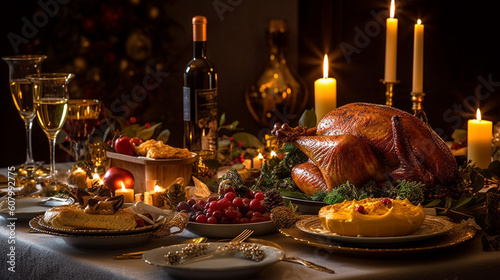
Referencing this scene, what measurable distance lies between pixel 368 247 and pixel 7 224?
81 cm

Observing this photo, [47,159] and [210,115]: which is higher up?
[210,115]

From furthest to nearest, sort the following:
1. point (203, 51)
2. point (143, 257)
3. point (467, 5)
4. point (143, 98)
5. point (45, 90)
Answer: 1. point (143, 98)
2. point (467, 5)
3. point (203, 51)
4. point (45, 90)
5. point (143, 257)

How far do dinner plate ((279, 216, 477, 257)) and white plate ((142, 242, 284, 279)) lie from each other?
4.5 inches

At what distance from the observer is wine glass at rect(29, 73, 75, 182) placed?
1849 millimetres

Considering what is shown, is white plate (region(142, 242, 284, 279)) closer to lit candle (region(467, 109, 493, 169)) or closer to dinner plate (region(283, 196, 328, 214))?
dinner plate (region(283, 196, 328, 214))

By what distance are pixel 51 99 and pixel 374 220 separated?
3.17 feet

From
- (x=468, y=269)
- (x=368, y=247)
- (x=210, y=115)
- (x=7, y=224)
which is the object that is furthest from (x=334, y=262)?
(x=210, y=115)

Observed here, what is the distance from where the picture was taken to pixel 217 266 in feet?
3.92

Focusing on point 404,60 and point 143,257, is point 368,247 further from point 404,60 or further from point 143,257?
point 404,60

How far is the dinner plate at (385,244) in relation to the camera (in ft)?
4.14

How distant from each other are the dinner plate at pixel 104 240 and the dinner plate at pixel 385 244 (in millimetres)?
269

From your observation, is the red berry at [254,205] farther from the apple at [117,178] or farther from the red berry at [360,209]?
the apple at [117,178]

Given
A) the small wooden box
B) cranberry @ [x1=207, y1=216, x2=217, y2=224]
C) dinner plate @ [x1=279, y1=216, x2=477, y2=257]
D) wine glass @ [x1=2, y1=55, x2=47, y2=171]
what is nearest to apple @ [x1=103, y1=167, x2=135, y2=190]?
the small wooden box

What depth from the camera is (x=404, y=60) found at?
4.16 m
